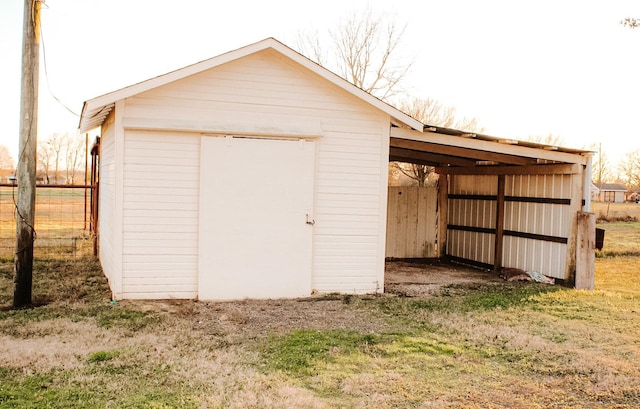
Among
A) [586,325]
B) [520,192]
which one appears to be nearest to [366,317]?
[586,325]

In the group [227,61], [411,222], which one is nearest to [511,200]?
[411,222]

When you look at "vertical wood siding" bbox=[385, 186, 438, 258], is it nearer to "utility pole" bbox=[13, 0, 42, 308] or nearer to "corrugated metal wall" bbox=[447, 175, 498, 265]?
→ "corrugated metal wall" bbox=[447, 175, 498, 265]

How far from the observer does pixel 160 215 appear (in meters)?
8.52

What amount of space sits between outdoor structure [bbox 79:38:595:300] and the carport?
0.78 meters

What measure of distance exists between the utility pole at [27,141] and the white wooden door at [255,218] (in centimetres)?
220

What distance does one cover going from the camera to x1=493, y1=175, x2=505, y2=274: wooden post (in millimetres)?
12047

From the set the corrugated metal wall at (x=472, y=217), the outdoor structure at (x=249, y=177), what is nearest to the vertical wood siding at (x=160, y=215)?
the outdoor structure at (x=249, y=177)

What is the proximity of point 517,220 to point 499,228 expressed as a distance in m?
0.38

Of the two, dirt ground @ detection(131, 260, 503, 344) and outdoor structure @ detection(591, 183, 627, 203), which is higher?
outdoor structure @ detection(591, 183, 627, 203)

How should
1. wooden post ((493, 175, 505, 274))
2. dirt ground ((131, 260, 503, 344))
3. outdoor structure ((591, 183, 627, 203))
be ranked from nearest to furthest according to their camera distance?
dirt ground ((131, 260, 503, 344))
wooden post ((493, 175, 505, 274))
outdoor structure ((591, 183, 627, 203))

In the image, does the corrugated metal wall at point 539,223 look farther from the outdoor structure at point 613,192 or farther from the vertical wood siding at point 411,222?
the outdoor structure at point 613,192

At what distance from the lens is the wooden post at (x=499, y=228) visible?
12.0 m

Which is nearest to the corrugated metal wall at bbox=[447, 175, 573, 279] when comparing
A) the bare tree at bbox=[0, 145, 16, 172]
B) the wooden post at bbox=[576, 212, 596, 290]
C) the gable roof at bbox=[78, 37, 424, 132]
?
the wooden post at bbox=[576, 212, 596, 290]

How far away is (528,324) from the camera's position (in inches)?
A: 302
